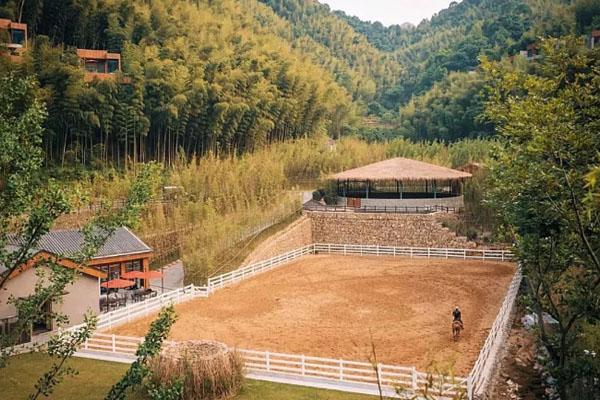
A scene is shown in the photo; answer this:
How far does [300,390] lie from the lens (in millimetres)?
10203

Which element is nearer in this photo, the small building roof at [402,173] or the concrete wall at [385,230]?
the concrete wall at [385,230]

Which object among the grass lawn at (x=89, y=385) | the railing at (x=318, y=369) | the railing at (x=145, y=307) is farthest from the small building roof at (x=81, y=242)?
the grass lawn at (x=89, y=385)

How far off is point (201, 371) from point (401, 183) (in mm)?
19453

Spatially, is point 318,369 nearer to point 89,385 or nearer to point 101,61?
point 89,385

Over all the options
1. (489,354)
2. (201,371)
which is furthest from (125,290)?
(489,354)

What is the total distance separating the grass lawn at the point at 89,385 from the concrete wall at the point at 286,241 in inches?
409

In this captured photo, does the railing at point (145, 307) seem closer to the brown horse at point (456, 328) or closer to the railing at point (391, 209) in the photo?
the brown horse at point (456, 328)

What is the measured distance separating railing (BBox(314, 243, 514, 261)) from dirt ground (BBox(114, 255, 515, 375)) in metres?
0.95

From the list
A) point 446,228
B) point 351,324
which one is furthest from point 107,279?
point 446,228

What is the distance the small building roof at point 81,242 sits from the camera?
1514cm

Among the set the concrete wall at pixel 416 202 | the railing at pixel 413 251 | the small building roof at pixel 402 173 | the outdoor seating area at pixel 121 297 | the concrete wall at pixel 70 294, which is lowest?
the railing at pixel 413 251

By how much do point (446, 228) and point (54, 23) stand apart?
76.7 ft

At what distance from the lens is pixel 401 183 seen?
28.0 metres

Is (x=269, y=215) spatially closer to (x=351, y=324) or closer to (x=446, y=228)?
(x=446, y=228)
